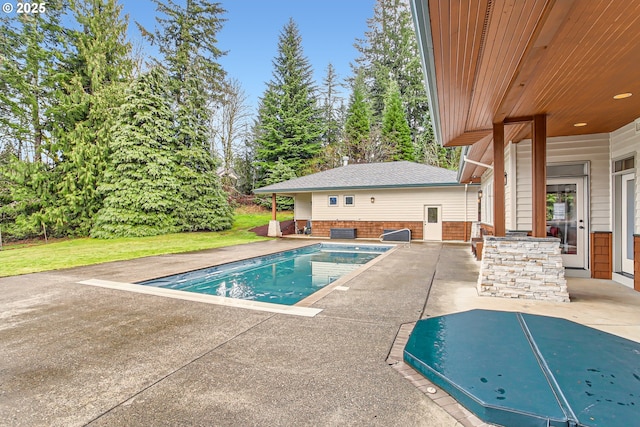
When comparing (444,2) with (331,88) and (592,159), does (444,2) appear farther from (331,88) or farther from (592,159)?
(331,88)

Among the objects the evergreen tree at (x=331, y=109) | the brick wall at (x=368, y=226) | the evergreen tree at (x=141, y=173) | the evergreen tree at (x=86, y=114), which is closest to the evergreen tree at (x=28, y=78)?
the evergreen tree at (x=86, y=114)

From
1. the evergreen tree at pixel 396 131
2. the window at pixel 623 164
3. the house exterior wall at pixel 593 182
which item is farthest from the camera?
the evergreen tree at pixel 396 131

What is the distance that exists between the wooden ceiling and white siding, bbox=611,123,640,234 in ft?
0.71

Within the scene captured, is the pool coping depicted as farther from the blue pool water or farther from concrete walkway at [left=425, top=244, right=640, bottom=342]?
concrete walkway at [left=425, top=244, right=640, bottom=342]

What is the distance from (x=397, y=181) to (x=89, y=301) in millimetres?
12381

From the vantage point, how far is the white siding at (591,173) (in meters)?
5.81

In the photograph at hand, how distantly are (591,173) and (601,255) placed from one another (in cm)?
156

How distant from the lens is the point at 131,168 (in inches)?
645

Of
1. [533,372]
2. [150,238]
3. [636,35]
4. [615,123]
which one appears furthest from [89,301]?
[150,238]

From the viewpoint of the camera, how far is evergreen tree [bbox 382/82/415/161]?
2585 cm

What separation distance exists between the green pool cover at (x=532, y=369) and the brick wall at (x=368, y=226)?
35.6ft

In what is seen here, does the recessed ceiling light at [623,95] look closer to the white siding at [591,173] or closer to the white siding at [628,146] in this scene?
the white siding at [628,146]

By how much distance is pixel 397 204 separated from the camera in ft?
48.3

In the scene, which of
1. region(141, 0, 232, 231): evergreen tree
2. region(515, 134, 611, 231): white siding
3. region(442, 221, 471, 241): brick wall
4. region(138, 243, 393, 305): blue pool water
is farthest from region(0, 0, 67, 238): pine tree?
region(515, 134, 611, 231): white siding
